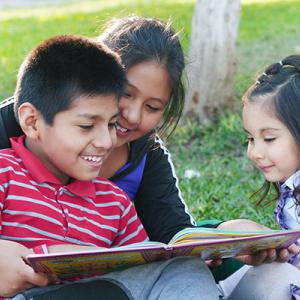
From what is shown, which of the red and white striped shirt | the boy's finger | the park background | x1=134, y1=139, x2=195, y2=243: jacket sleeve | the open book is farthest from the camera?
the park background

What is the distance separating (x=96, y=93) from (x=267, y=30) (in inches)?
269

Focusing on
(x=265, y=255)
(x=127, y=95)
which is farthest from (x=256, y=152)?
(x=127, y=95)

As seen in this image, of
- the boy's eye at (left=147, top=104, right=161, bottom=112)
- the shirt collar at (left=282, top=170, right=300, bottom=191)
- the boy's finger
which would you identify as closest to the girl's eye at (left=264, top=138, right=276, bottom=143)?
the shirt collar at (left=282, top=170, right=300, bottom=191)

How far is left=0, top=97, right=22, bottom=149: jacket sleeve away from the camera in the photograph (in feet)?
8.66

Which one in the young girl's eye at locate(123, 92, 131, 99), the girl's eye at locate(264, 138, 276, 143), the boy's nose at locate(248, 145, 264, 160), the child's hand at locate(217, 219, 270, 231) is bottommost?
the child's hand at locate(217, 219, 270, 231)

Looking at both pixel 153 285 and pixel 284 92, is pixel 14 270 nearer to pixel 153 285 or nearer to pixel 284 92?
pixel 153 285

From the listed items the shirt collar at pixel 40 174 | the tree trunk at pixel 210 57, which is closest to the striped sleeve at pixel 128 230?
the shirt collar at pixel 40 174

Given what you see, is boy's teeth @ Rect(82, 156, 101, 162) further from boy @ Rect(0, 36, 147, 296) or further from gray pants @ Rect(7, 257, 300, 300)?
gray pants @ Rect(7, 257, 300, 300)

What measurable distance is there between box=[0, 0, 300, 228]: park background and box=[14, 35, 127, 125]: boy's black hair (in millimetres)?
632

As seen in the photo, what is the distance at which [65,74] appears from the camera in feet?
7.85

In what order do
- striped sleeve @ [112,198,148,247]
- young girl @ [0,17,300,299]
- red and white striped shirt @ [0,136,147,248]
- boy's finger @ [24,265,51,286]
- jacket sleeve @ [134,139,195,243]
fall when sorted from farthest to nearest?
jacket sleeve @ [134,139,195,243]
young girl @ [0,17,300,299]
striped sleeve @ [112,198,148,247]
red and white striped shirt @ [0,136,147,248]
boy's finger @ [24,265,51,286]

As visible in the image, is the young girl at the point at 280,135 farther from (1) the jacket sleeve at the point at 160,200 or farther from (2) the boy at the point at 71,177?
(2) the boy at the point at 71,177

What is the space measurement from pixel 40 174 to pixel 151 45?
26.8 inches

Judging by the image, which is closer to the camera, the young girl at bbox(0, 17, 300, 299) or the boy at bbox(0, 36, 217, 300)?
the boy at bbox(0, 36, 217, 300)
